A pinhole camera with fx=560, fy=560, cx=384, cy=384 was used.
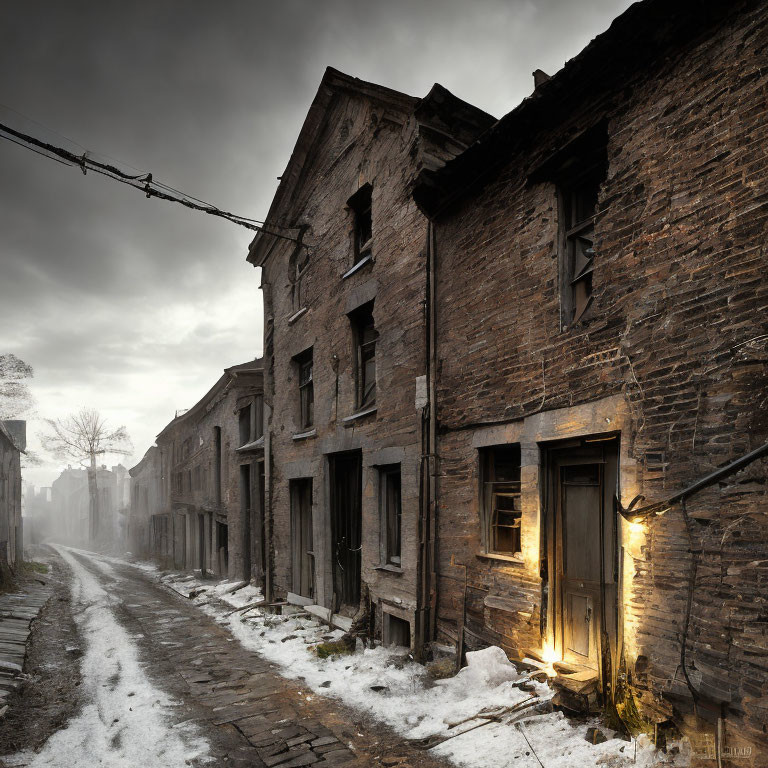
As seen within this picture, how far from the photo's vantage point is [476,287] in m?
7.65

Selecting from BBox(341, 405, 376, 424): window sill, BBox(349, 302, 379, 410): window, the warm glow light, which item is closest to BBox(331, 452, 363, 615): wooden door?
BBox(341, 405, 376, 424): window sill

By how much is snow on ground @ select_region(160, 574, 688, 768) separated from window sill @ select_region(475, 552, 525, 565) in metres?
1.04

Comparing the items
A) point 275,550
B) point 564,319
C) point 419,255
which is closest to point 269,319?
point 275,550

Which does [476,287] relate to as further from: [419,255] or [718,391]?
[718,391]

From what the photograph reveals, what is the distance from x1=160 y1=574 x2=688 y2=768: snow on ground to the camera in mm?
4828

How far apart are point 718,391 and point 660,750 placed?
9.71 ft

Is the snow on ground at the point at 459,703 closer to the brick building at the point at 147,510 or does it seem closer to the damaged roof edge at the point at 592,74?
the damaged roof edge at the point at 592,74

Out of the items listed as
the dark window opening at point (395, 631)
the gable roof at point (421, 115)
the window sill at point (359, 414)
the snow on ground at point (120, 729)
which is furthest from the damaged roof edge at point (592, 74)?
the snow on ground at point (120, 729)

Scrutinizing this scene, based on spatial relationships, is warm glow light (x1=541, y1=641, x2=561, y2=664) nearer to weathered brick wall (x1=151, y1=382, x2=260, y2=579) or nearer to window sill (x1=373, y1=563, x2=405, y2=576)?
window sill (x1=373, y1=563, x2=405, y2=576)

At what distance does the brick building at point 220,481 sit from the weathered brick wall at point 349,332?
3619 mm

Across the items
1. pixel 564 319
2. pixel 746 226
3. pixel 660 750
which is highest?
pixel 746 226

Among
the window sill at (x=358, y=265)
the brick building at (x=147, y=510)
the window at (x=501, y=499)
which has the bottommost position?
the brick building at (x=147, y=510)

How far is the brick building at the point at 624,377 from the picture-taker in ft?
14.7

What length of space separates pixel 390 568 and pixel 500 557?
2.71 meters
